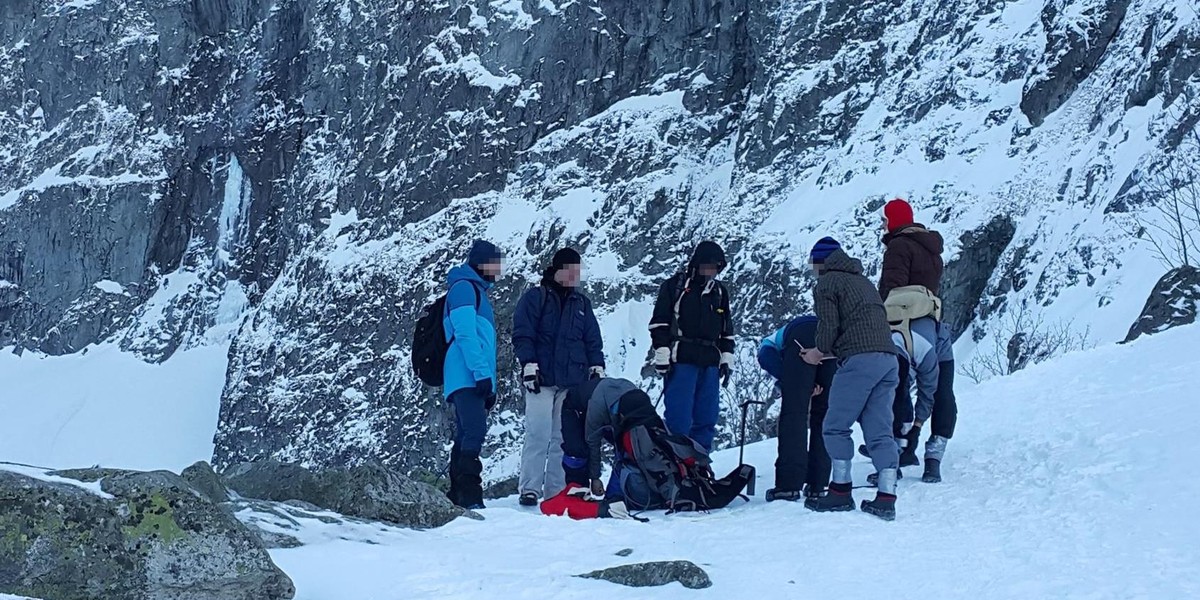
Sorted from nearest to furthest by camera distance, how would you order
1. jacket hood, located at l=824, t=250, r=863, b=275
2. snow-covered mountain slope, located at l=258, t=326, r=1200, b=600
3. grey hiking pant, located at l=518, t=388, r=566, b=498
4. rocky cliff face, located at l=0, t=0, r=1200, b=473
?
snow-covered mountain slope, located at l=258, t=326, r=1200, b=600 < jacket hood, located at l=824, t=250, r=863, b=275 < grey hiking pant, located at l=518, t=388, r=566, b=498 < rocky cliff face, located at l=0, t=0, r=1200, b=473

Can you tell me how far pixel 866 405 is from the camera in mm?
6684

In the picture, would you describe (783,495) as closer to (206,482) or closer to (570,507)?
(570,507)

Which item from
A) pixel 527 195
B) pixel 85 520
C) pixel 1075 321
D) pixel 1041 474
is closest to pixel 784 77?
pixel 527 195

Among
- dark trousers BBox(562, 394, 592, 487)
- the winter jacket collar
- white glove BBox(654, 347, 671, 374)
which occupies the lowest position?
dark trousers BBox(562, 394, 592, 487)

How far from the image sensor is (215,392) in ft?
209

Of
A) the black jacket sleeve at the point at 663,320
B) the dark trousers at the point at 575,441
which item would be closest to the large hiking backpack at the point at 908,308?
the black jacket sleeve at the point at 663,320

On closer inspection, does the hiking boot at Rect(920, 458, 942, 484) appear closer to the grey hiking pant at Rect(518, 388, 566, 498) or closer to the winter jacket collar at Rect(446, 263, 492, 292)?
the grey hiking pant at Rect(518, 388, 566, 498)

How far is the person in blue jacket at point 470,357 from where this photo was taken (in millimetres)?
7883

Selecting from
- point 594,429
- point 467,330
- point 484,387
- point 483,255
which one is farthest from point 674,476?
point 483,255

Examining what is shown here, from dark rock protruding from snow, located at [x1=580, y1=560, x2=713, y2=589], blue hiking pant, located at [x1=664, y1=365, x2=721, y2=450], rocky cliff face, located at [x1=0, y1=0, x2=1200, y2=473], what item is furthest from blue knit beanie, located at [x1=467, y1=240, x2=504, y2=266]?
rocky cliff face, located at [x1=0, y1=0, x2=1200, y2=473]

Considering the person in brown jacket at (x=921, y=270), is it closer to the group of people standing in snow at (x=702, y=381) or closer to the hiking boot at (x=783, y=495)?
the group of people standing in snow at (x=702, y=381)

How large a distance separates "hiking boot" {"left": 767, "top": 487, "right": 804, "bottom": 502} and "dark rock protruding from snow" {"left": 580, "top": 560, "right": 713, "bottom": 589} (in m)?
2.43

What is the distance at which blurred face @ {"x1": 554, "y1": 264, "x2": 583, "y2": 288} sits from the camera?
8.12m

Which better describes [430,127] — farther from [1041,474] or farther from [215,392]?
[1041,474]
